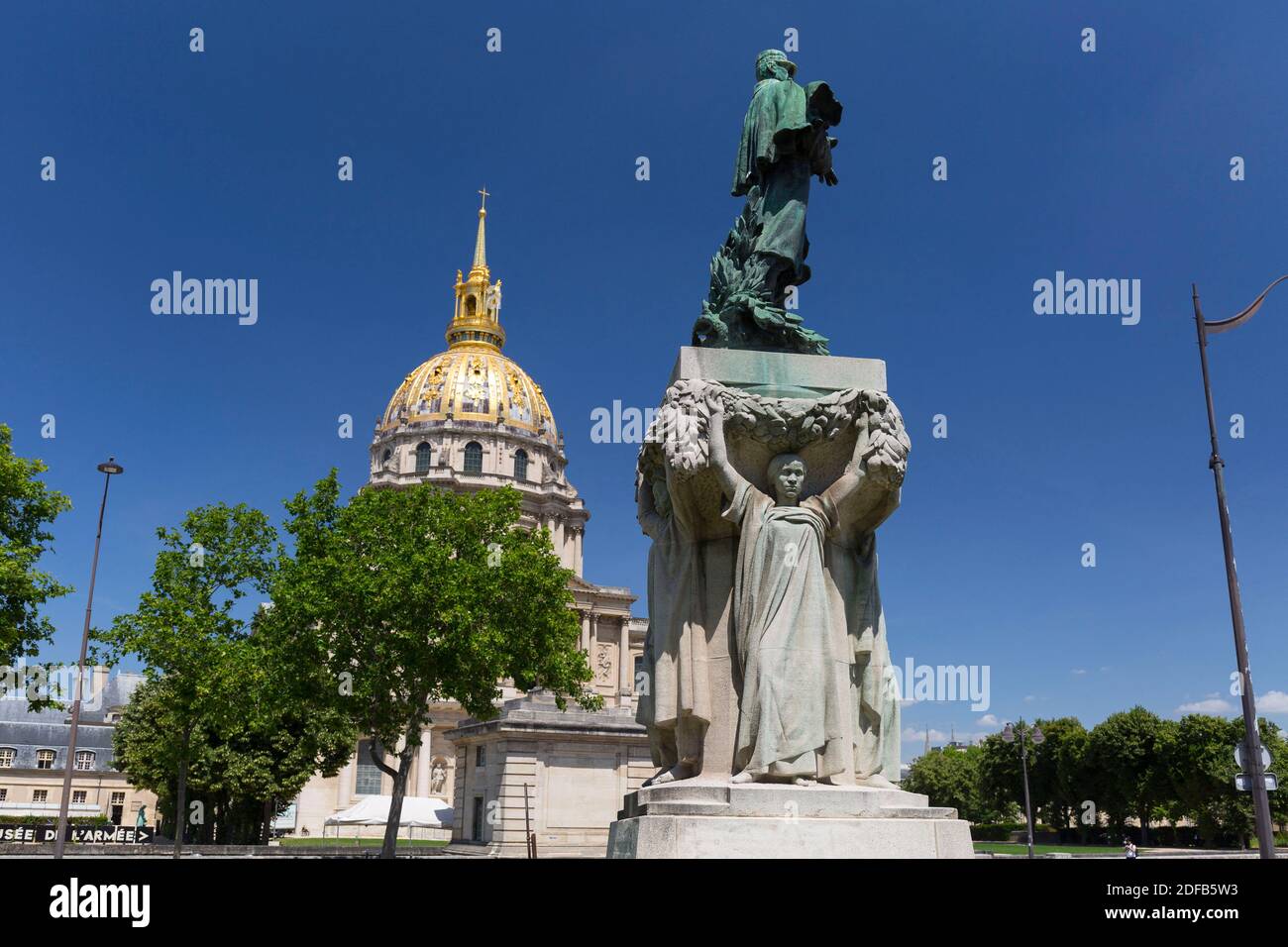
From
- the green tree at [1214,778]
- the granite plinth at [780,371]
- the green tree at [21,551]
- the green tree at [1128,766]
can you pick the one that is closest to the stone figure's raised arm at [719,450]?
the granite plinth at [780,371]

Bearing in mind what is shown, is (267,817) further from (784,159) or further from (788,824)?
Answer: (788,824)

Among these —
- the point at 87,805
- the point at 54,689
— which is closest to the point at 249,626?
the point at 54,689

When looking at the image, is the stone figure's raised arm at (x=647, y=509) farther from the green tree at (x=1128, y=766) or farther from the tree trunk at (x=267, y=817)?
the green tree at (x=1128, y=766)

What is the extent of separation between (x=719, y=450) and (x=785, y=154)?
3335 mm

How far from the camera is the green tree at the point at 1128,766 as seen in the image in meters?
66.9

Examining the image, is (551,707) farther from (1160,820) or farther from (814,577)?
(1160,820)

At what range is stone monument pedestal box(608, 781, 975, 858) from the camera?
7.12 metres

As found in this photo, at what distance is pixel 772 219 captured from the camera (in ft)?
32.0

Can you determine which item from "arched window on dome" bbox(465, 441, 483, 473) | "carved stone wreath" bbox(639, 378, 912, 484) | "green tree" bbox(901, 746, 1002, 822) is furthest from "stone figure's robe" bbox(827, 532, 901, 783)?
"arched window on dome" bbox(465, 441, 483, 473)

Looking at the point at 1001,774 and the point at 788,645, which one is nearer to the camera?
the point at 788,645

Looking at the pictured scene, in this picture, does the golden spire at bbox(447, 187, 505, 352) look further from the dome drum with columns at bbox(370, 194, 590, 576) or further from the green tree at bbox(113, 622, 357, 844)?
the green tree at bbox(113, 622, 357, 844)

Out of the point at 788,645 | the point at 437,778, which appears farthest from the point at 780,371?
the point at 437,778
